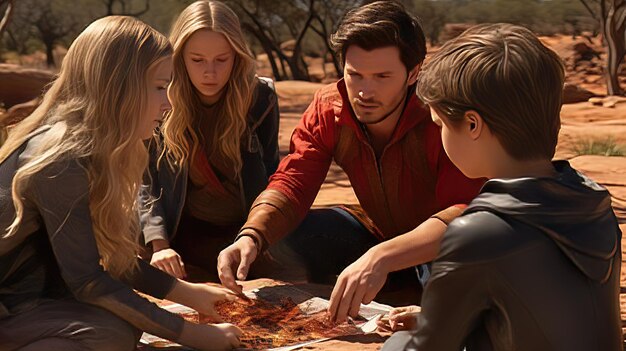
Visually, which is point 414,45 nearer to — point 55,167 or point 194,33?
point 194,33

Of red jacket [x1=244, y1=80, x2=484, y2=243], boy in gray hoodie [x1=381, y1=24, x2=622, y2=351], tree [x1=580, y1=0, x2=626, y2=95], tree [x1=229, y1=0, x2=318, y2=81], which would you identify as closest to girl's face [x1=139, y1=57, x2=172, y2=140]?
red jacket [x1=244, y1=80, x2=484, y2=243]

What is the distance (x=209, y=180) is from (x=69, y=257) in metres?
1.28

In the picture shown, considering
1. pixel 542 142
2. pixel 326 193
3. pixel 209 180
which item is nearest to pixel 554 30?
pixel 326 193

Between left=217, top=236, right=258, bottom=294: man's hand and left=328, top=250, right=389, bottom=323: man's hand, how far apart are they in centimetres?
52

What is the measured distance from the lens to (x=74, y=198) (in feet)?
7.77

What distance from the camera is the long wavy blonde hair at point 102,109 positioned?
2438mm

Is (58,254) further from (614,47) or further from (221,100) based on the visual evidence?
(614,47)

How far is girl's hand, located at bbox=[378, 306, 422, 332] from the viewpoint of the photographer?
2.57 metres

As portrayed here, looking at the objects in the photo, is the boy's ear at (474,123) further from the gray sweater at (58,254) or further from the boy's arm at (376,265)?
the gray sweater at (58,254)

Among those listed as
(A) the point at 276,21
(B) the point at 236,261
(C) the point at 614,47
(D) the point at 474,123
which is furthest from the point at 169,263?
(A) the point at 276,21

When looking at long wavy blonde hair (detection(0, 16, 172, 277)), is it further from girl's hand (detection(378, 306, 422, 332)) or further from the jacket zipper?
the jacket zipper

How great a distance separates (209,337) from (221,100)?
1.23m

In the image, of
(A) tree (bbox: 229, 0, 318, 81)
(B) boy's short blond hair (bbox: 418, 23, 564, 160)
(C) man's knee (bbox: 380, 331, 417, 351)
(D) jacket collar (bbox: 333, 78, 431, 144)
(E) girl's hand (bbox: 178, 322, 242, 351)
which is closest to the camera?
(B) boy's short blond hair (bbox: 418, 23, 564, 160)

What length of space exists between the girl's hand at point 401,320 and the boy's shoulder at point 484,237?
3.30 feet
